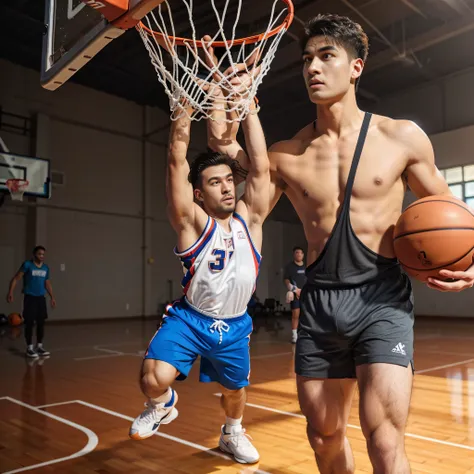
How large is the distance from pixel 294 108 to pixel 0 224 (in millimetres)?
8916

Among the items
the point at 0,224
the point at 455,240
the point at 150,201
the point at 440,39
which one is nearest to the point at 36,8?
the point at 0,224

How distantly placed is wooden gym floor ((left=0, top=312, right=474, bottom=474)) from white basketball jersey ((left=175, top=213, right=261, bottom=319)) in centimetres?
100

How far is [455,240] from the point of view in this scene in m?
1.92

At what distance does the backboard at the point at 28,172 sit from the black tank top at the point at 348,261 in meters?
10.7

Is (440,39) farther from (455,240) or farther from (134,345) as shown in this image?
(455,240)

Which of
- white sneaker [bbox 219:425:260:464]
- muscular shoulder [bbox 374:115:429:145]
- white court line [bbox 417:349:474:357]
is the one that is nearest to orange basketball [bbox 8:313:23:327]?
white court line [bbox 417:349:474:357]

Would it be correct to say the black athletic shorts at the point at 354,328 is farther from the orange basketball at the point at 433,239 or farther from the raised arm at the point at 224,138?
the raised arm at the point at 224,138

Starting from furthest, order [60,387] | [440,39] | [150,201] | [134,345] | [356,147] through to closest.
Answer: [150,201]
[440,39]
[134,345]
[60,387]
[356,147]

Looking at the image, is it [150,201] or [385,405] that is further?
[150,201]

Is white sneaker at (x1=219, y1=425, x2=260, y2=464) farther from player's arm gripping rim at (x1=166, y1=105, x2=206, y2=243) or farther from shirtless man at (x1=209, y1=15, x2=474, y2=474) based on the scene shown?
player's arm gripping rim at (x1=166, y1=105, x2=206, y2=243)

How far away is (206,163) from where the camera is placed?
10.1 ft

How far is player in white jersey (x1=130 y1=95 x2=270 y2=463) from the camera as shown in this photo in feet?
9.59

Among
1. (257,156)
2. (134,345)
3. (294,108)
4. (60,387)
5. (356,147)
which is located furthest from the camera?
(294,108)

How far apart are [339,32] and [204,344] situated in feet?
6.06
